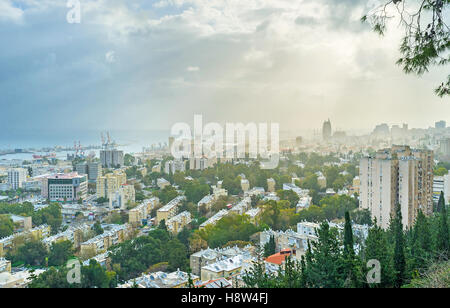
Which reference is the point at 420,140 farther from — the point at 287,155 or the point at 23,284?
the point at 23,284

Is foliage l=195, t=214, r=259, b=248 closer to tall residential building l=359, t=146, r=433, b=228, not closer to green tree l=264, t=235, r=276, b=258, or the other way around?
green tree l=264, t=235, r=276, b=258

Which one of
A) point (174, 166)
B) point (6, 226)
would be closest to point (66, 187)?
point (6, 226)

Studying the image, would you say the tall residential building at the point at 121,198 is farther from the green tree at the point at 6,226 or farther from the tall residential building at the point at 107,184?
the green tree at the point at 6,226

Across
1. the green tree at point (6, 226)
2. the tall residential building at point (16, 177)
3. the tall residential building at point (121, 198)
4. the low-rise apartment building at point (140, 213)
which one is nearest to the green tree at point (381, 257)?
the low-rise apartment building at point (140, 213)

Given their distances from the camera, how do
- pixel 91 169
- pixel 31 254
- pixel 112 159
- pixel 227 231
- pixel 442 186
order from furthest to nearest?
pixel 112 159 < pixel 91 169 < pixel 442 186 < pixel 227 231 < pixel 31 254

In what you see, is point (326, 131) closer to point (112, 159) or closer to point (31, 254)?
point (112, 159)

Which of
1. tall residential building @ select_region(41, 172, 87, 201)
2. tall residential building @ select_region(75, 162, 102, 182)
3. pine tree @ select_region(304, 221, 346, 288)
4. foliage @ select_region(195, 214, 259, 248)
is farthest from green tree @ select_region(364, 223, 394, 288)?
tall residential building @ select_region(75, 162, 102, 182)
